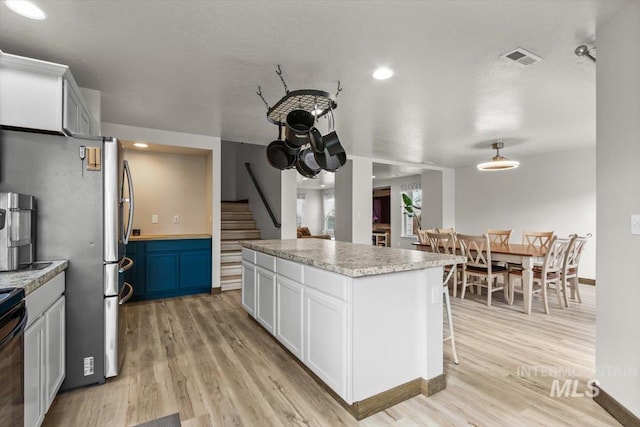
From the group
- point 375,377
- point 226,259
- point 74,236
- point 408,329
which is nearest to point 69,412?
point 74,236

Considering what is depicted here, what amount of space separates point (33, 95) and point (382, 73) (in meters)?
2.52

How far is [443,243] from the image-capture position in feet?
15.0

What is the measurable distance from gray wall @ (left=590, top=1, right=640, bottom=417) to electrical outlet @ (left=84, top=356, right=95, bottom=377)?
10.8ft

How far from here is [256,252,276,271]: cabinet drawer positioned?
2831mm

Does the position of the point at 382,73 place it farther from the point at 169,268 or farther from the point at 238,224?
the point at 238,224

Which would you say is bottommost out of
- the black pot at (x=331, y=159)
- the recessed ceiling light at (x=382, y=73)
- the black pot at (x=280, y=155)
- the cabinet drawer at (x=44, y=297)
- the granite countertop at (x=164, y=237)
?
the cabinet drawer at (x=44, y=297)

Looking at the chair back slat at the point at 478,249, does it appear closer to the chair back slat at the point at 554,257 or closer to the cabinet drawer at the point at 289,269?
the chair back slat at the point at 554,257

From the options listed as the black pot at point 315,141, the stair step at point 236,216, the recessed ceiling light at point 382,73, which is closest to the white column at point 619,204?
the recessed ceiling light at point 382,73

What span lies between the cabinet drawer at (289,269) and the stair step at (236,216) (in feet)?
12.6

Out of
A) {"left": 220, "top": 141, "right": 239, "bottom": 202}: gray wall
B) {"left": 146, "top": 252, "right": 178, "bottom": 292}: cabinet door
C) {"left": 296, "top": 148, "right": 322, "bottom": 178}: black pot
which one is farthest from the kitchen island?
{"left": 220, "top": 141, "right": 239, "bottom": 202}: gray wall

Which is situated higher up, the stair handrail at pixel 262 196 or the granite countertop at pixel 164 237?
the stair handrail at pixel 262 196

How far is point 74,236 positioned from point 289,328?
1638mm

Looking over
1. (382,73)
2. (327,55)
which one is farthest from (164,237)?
(382,73)
